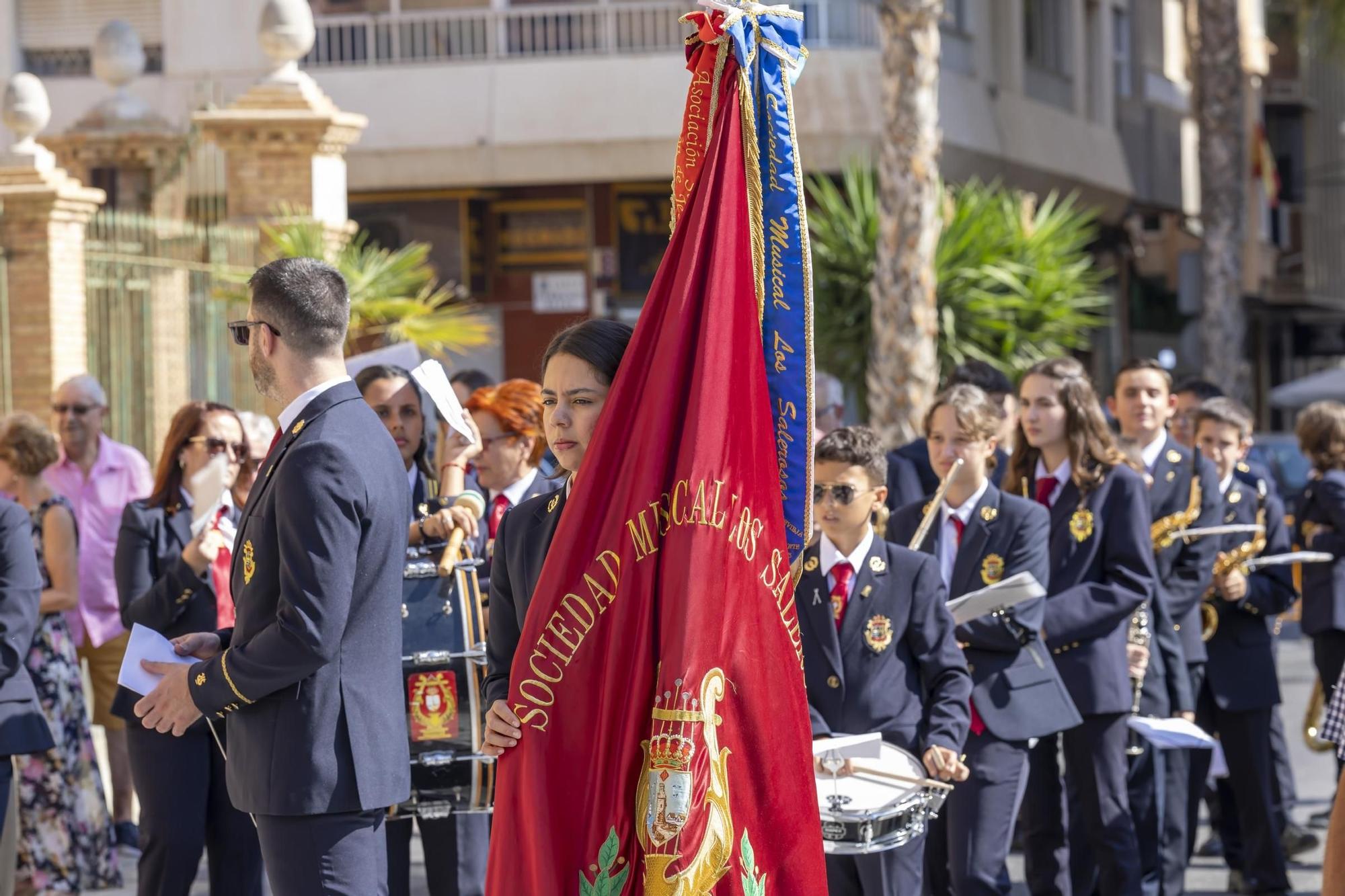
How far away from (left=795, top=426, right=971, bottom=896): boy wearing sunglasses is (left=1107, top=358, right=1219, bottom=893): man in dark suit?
2557 millimetres

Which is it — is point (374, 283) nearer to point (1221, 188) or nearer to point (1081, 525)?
point (1081, 525)

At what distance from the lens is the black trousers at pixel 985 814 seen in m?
6.52

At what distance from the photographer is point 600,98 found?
2336 cm

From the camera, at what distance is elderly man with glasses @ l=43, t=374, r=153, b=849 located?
9969 millimetres

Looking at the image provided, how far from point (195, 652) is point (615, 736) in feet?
4.79

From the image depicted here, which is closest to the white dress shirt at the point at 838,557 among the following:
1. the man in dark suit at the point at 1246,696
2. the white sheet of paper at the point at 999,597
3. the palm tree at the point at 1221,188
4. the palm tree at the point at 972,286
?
the white sheet of paper at the point at 999,597

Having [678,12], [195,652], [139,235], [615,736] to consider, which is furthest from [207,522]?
[678,12]

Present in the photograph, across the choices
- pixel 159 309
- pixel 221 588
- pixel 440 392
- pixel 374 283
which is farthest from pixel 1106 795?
pixel 159 309

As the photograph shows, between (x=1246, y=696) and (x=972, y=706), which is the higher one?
(x=972, y=706)

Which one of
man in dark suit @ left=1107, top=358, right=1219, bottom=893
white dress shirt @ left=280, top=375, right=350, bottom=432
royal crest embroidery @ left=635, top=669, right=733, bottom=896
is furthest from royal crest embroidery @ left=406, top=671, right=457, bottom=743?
man in dark suit @ left=1107, top=358, right=1219, bottom=893

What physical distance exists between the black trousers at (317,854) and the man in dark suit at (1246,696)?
5.24 m

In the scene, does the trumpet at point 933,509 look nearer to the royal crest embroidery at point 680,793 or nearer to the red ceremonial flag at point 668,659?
the red ceremonial flag at point 668,659

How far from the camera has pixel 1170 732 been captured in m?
7.41

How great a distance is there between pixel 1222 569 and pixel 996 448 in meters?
1.30
